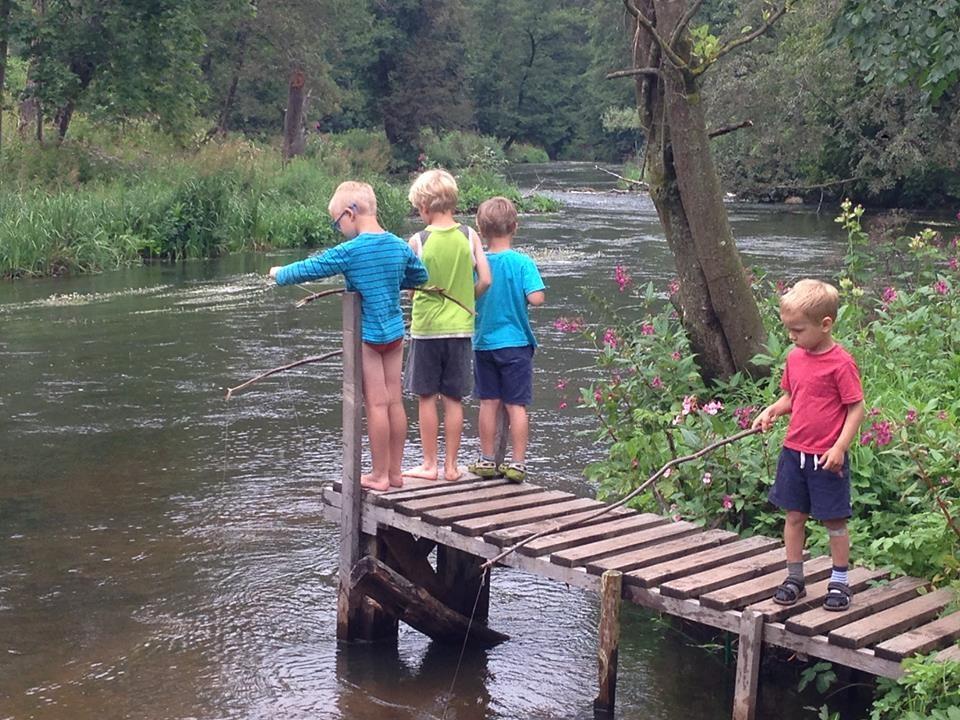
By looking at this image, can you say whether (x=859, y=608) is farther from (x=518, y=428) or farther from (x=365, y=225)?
(x=365, y=225)

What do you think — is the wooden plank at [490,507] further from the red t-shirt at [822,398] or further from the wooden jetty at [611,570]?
the red t-shirt at [822,398]

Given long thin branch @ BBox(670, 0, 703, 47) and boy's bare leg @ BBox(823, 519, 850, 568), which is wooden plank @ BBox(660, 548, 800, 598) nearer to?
boy's bare leg @ BBox(823, 519, 850, 568)

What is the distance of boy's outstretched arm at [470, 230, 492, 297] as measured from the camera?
21.3ft

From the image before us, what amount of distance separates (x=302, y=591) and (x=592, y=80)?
73943mm

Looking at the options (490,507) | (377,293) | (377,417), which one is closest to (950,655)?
(490,507)

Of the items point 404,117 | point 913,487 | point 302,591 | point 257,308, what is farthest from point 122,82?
point 404,117

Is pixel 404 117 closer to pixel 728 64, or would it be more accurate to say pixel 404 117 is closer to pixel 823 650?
pixel 728 64

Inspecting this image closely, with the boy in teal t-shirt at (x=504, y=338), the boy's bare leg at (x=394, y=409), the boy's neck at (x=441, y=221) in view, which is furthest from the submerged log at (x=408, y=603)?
the boy's neck at (x=441, y=221)

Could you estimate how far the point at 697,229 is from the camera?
7.86m

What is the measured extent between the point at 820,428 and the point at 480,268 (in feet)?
7.11

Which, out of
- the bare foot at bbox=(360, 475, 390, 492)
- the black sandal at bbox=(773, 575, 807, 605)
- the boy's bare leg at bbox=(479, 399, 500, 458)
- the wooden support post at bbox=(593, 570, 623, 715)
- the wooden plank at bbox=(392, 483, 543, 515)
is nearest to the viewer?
the black sandal at bbox=(773, 575, 807, 605)

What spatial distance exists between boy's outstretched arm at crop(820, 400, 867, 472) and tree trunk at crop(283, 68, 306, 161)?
4014 cm

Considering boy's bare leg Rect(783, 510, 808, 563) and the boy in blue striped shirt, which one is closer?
boy's bare leg Rect(783, 510, 808, 563)

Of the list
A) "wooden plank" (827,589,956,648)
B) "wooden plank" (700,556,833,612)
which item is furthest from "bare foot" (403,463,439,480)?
"wooden plank" (827,589,956,648)
